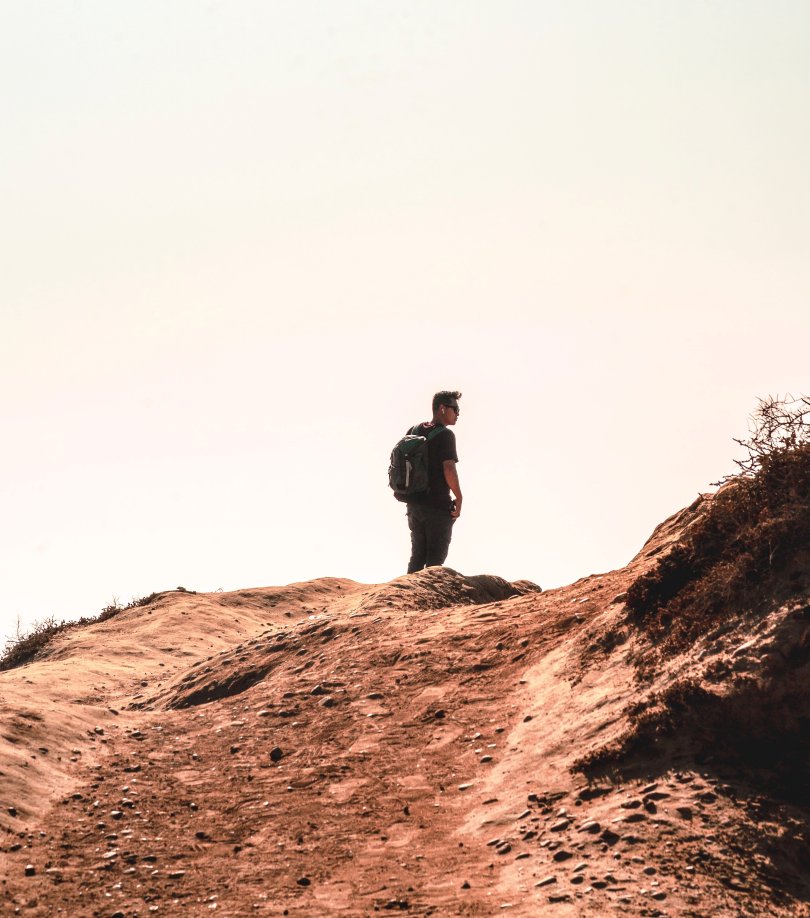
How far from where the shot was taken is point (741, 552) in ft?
34.8

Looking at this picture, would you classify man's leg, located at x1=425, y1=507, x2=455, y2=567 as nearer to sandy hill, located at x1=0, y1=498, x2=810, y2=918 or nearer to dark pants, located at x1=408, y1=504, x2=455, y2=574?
dark pants, located at x1=408, y1=504, x2=455, y2=574

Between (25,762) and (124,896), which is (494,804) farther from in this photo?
(25,762)

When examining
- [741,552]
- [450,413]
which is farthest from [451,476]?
[741,552]

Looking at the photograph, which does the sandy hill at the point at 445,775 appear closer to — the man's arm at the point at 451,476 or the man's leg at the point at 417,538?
the man's arm at the point at 451,476

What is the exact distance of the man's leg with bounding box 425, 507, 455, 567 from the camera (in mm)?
15773

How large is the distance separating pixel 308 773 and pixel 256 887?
2.11 metres

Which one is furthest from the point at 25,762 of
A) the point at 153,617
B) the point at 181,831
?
the point at 153,617

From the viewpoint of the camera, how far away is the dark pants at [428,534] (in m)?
15.8

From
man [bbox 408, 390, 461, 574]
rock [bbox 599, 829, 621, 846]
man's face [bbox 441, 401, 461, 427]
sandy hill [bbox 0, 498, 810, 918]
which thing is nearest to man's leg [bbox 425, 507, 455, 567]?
man [bbox 408, 390, 461, 574]

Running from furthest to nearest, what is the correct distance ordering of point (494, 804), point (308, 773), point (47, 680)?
point (47, 680), point (308, 773), point (494, 804)

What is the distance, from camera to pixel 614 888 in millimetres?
7543

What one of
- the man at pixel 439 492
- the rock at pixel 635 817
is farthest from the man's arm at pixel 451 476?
the rock at pixel 635 817

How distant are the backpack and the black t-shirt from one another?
8cm

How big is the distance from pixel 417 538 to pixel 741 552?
20.4 ft
